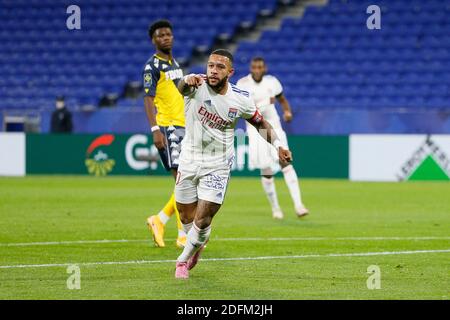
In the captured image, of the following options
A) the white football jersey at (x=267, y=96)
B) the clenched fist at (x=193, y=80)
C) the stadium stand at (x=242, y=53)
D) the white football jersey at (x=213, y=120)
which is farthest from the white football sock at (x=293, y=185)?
the stadium stand at (x=242, y=53)

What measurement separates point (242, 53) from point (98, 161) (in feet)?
22.4

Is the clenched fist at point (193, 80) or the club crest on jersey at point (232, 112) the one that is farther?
the club crest on jersey at point (232, 112)

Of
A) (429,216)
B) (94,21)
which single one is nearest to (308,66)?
(94,21)

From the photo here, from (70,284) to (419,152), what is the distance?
15.6 meters

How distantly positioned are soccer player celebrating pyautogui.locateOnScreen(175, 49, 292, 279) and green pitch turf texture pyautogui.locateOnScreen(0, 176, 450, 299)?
48cm

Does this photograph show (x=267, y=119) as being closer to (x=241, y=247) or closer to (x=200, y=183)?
(x=241, y=247)

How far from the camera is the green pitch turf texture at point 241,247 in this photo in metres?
8.58

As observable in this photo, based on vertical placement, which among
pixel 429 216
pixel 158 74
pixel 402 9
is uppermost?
pixel 402 9

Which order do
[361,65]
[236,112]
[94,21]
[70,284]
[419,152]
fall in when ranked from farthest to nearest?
1. [94,21]
2. [361,65]
3. [419,152]
4. [236,112]
5. [70,284]

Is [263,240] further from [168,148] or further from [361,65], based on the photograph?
[361,65]

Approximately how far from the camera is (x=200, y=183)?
372 inches

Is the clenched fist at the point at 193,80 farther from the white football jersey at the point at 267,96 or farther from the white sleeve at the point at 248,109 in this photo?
the white football jersey at the point at 267,96

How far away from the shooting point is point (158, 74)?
12016 millimetres
